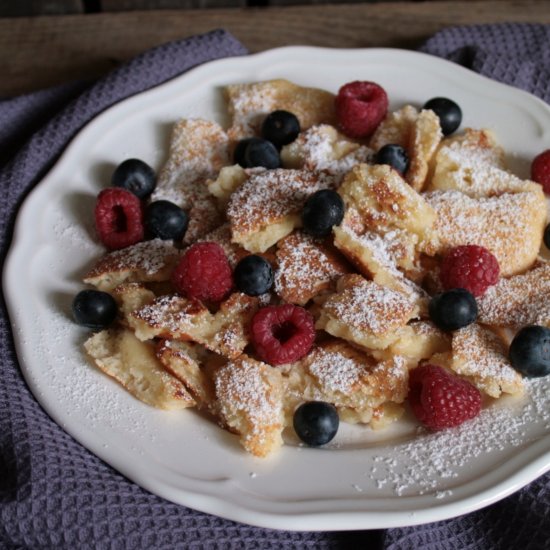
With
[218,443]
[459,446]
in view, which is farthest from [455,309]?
[218,443]

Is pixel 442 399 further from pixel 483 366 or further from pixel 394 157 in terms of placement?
pixel 394 157

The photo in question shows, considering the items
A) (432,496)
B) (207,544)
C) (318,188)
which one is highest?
(318,188)

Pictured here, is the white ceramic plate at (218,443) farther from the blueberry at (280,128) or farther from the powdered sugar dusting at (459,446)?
the blueberry at (280,128)

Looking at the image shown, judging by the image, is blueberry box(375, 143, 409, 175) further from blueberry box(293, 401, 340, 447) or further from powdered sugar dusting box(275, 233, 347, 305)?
blueberry box(293, 401, 340, 447)

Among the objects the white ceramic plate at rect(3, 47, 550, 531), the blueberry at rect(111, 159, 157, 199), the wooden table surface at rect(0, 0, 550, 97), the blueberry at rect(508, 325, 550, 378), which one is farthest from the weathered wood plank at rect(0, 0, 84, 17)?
the blueberry at rect(508, 325, 550, 378)

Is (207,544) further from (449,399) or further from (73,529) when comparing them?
(449,399)

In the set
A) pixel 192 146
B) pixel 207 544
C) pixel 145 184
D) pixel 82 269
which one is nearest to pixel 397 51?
pixel 192 146
